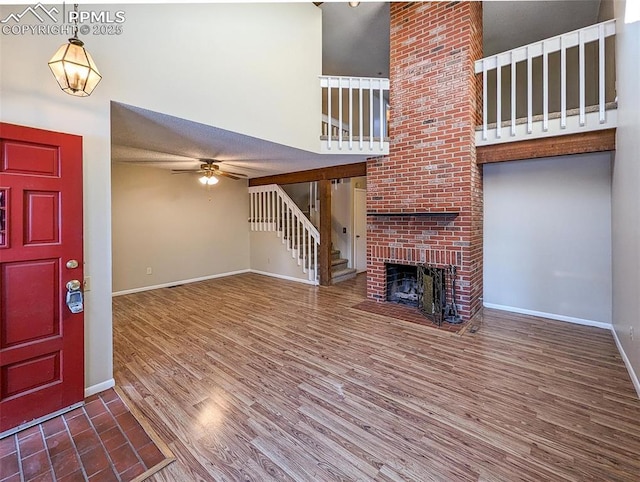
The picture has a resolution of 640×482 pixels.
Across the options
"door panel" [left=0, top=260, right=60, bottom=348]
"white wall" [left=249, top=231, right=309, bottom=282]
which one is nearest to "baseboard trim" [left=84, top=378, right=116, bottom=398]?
"door panel" [left=0, top=260, right=60, bottom=348]

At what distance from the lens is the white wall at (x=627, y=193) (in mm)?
2219

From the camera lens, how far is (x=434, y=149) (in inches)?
156

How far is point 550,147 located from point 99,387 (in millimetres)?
5150

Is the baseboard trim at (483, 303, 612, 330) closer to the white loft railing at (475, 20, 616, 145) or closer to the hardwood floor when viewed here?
the hardwood floor

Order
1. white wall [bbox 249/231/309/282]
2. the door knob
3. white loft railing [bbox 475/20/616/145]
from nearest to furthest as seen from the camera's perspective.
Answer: the door knob → white loft railing [bbox 475/20/616/145] → white wall [bbox 249/231/309/282]

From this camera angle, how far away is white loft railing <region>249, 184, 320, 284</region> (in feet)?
20.1

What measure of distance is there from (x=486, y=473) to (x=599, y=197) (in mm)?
3714

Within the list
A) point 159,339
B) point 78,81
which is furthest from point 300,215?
point 78,81

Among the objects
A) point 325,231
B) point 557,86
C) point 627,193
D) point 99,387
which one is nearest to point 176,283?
point 325,231

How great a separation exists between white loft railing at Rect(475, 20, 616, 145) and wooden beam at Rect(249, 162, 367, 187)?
75.3 inches

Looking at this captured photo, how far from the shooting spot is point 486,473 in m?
1.55

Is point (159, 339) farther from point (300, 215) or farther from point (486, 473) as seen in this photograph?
point (300, 215)

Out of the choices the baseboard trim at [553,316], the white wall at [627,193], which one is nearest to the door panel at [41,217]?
the white wall at [627,193]

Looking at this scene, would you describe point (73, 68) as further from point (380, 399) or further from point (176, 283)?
point (176, 283)
